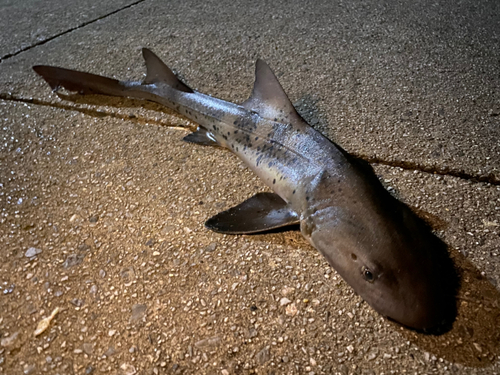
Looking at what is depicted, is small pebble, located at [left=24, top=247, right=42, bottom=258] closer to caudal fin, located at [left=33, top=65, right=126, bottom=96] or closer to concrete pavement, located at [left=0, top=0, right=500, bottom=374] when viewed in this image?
concrete pavement, located at [left=0, top=0, right=500, bottom=374]

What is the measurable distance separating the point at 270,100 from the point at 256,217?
750mm

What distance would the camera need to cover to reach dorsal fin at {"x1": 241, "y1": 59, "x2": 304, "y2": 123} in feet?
7.05

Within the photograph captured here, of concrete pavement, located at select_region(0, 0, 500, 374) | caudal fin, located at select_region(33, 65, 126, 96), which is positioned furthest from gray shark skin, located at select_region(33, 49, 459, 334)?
caudal fin, located at select_region(33, 65, 126, 96)

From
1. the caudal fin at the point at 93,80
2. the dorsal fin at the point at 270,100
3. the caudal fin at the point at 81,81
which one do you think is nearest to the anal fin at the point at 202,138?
the dorsal fin at the point at 270,100

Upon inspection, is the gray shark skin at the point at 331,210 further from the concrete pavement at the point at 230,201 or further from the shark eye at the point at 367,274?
the concrete pavement at the point at 230,201

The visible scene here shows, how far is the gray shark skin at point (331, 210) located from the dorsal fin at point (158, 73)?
0.18 metres

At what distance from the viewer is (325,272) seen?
5.76ft

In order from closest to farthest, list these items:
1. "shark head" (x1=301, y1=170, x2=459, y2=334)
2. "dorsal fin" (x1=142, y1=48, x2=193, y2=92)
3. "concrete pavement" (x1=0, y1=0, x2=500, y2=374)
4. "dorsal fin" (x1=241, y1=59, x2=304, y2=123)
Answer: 1. "shark head" (x1=301, y1=170, x2=459, y2=334)
2. "concrete pavement" (x1=0, y1=0, x2=500, y2=374)
3. "dorsal fin" (x1=241, y1=59, x2=304, y2=123)
4. "dorsal fin" (x1=142, y1=48, x2=193, y2=92)

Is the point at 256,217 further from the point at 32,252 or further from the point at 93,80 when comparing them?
the point at 93,80

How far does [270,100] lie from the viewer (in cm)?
223

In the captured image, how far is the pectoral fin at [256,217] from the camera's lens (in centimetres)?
187

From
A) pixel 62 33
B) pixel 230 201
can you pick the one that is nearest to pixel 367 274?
pixel 230 201

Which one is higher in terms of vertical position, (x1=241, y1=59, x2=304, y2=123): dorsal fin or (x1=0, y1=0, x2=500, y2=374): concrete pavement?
(x1=241, y1=59, x2=304, y2=123): dorsal fin

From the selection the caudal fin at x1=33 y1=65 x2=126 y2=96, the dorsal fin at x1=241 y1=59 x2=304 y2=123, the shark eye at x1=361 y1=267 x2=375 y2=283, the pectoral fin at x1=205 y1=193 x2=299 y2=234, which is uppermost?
the dorsal fin at x1=241 y1=59 x2=304 y2=123
